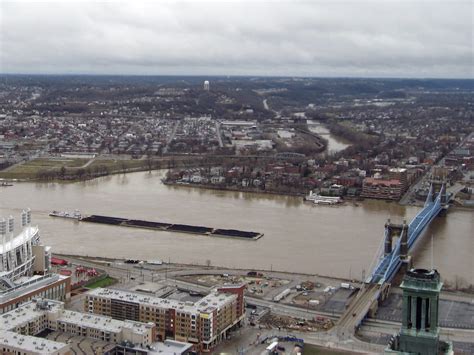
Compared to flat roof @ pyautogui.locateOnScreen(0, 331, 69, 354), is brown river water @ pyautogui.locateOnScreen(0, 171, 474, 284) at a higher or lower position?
lower

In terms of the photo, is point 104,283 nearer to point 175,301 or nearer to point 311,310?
point 175,301

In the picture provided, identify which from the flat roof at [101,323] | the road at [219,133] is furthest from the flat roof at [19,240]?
the road at [219,133]

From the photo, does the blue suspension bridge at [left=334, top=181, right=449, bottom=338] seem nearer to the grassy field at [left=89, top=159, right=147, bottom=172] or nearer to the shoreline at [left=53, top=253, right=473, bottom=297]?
the shoreline at [left=53, top=253, right=473, bottom=297]

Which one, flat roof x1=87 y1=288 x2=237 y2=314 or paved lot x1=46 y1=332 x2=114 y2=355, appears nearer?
paved lot x1=46 y1=332 x2=114 y2=355

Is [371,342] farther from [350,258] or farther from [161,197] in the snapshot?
[161,197]

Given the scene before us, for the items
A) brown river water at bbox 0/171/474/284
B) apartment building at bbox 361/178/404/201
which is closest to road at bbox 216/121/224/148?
brown river water at bbox 0/171/474/284

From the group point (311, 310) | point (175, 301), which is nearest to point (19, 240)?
point (175, 301)
